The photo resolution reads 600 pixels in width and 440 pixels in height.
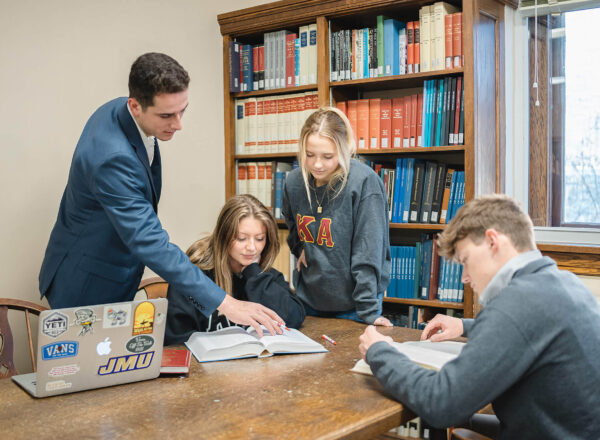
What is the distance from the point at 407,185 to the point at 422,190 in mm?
78

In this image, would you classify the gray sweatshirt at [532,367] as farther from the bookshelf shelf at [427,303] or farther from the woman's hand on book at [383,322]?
the bookshelf shelf at [427,303]

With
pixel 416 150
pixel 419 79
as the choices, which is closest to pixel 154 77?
pixel 416 150

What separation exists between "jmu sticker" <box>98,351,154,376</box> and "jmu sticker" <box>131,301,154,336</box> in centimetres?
6

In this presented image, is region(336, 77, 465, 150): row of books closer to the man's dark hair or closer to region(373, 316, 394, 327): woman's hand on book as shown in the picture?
region(373, 316, 394, 327): woman's hand on book

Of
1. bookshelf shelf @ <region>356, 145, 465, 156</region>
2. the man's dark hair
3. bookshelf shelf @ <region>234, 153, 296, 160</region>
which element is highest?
the man's dark hair

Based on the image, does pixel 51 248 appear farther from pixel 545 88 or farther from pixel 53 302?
pixel 545 88

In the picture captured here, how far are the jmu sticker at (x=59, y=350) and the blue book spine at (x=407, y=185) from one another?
6.29ft

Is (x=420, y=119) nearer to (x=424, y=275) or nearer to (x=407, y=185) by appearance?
(x=407, y=185)

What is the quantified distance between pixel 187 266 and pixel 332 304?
0.68 metres

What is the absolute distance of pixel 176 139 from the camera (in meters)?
3.13

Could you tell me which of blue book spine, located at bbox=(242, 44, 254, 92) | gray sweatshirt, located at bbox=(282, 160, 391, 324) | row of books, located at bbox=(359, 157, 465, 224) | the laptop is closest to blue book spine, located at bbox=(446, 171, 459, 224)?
row of books, located at bbox=(359, 157, 465, 224)

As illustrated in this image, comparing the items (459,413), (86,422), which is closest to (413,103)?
(459,413)

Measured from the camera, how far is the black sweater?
72.2 inches

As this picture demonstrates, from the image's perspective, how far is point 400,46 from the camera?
2.84 m
